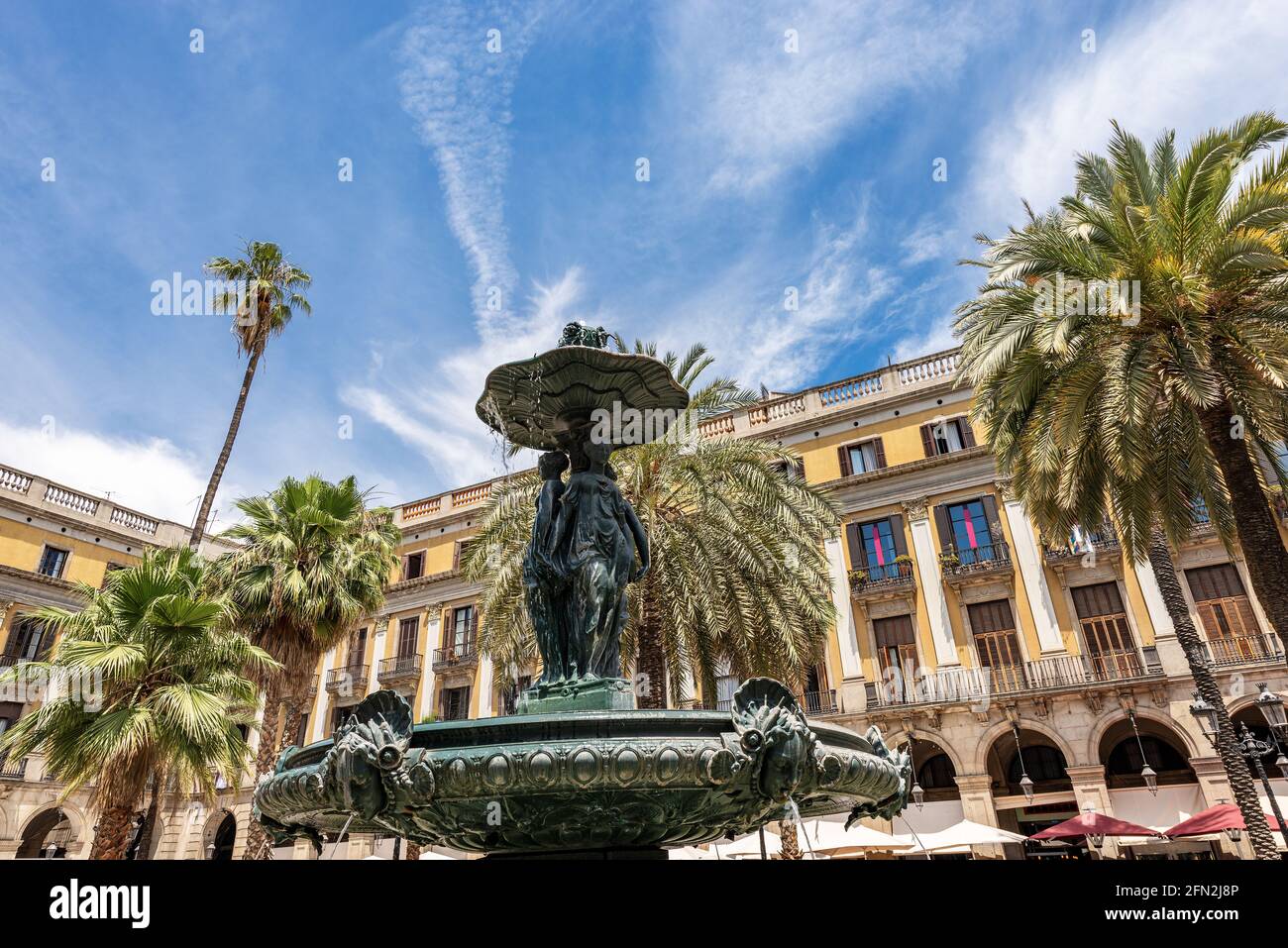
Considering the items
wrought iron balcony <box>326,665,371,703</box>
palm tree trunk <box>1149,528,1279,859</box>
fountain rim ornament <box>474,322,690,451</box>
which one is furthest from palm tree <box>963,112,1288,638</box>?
wrought iron balcony <box>326,665,371,703</box>

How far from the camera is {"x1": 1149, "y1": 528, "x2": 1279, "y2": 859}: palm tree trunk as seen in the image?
14094 millimetres

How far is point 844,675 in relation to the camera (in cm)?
2427

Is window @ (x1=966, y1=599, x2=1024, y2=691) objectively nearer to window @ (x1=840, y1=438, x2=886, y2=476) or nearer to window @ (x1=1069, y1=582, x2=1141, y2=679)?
window @ (x1=1069, y1=582, x2=1141, y2=679)

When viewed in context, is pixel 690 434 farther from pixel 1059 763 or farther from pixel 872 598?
pixel 1059 763

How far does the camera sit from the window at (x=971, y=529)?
24.0m

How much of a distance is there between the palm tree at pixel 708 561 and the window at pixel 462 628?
1575 centimetres

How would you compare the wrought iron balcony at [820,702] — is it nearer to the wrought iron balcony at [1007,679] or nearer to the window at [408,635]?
the wrought iron balcony at [1007,679]

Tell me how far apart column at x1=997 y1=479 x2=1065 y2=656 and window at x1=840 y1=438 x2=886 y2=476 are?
12.8 feet

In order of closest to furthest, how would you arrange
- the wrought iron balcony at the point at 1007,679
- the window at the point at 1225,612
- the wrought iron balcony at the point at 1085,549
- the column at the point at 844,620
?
the window at the point at 1225,612, the wrought iron balcony at the point at 1007,679, the wrought iron balcony at the point at 1085,549, the column at the point at 844,620

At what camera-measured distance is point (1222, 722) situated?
50.1 feet

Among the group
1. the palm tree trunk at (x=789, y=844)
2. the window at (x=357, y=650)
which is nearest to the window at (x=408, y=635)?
the window at (x=357, y=650)

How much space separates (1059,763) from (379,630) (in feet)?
86.1

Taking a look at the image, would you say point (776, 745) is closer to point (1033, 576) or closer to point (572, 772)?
point (572, 772)
